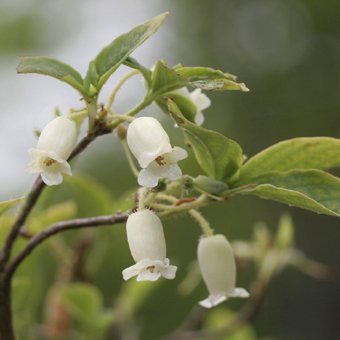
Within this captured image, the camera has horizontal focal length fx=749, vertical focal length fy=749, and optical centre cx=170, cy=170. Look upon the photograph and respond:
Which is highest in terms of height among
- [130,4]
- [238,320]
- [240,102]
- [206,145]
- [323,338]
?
[206,145]

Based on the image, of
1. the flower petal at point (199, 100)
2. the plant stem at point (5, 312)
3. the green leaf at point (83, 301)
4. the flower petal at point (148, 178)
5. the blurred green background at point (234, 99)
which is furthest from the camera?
the blurred green background at point (234, 99)

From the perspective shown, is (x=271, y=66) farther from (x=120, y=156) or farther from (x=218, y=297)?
(x=218, y=297)

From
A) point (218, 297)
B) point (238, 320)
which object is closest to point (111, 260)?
point (238, 320)

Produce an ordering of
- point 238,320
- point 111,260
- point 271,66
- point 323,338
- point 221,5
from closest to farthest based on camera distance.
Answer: point 238,320
point 111,260
point 323,338
point 271,66
point 221,5

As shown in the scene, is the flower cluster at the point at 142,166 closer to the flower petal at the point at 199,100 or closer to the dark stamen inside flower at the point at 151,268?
the dark stamen inside flower at the point at 151,268

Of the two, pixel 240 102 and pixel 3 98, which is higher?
pixel 3 98

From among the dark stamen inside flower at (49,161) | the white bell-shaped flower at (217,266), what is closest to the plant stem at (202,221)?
the white bell-shaped flower at (217,266)
